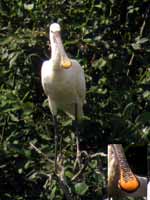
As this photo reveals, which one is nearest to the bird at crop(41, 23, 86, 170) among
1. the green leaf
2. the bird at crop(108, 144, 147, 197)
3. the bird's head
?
the bird's head

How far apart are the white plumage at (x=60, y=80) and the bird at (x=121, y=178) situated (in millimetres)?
1857

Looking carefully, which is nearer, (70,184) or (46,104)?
(70,184)

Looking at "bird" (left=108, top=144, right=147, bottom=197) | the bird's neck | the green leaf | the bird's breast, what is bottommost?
the green leaf

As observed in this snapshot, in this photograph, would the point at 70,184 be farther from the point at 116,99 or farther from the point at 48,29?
the point at 48,29

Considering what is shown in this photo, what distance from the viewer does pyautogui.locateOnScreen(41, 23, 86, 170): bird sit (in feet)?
15.6

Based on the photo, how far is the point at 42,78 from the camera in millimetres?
4984

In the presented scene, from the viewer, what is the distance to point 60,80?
4.99 metres

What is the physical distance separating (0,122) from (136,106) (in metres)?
0.79

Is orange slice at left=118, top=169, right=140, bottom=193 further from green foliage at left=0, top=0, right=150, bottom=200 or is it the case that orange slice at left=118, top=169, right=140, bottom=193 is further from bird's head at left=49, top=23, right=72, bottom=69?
bird's head at left=49, top=23, right=72, bottom=69

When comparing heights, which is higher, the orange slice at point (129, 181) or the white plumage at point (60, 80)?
the orange slice at point (129, 181)

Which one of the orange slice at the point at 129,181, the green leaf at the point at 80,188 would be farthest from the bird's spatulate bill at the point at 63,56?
the orange slice at the point at 129,181

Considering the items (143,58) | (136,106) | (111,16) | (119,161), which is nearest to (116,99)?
(136,106)

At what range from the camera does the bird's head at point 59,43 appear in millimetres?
4691

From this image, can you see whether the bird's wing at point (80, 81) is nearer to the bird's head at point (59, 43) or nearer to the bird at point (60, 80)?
the bird at point (60, 80)
